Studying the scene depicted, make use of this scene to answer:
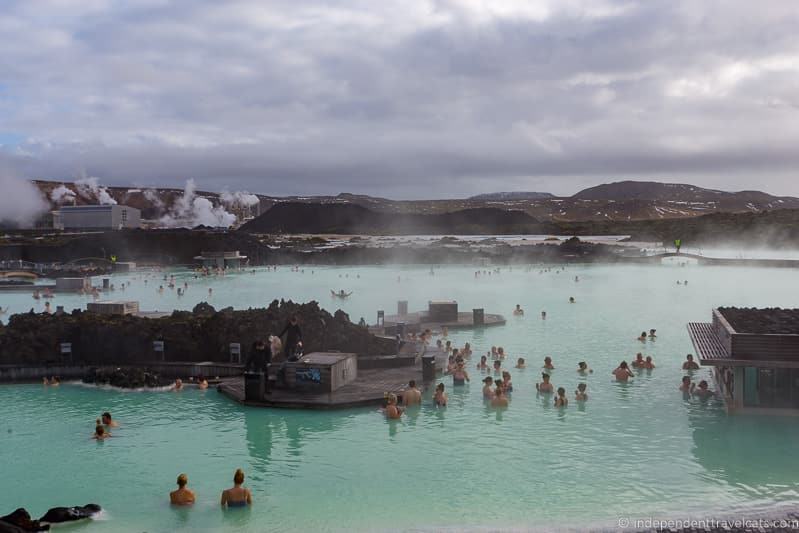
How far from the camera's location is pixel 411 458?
45.7 feet

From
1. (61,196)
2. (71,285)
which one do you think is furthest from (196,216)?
(71,285)

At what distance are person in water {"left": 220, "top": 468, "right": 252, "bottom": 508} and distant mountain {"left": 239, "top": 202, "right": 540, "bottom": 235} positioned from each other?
128 meters

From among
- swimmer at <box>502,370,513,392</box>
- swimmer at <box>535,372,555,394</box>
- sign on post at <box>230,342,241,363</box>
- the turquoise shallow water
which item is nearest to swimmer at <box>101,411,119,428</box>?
the turquoise shallow water

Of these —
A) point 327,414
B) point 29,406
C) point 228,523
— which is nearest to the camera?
point 228,523

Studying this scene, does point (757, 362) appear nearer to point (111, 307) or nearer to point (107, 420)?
point (107, 420)

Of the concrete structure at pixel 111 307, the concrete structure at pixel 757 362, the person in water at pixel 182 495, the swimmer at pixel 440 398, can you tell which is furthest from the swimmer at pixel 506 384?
the concrete structure at pixel 111 307

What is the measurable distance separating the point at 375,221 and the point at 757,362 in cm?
15722

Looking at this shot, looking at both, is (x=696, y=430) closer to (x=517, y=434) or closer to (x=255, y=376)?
(x=517, y=434)

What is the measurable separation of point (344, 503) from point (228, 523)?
192cm

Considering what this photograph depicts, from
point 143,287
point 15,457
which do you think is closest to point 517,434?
point 15,457

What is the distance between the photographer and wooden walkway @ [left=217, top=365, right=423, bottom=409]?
657 inches

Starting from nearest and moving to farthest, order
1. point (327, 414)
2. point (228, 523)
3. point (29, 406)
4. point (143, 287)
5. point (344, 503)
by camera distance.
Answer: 1. point (228, 523)
2. point (344, 503)
3. point (327, 414)
4. point (29, 406)
5. point (143, 287)

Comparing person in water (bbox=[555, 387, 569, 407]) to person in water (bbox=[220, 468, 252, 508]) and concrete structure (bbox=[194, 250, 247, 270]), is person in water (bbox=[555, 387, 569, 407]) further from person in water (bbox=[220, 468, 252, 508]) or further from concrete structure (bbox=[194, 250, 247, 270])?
concrete structure (bbox=[194, 250, 247, 270])

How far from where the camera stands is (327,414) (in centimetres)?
1638
